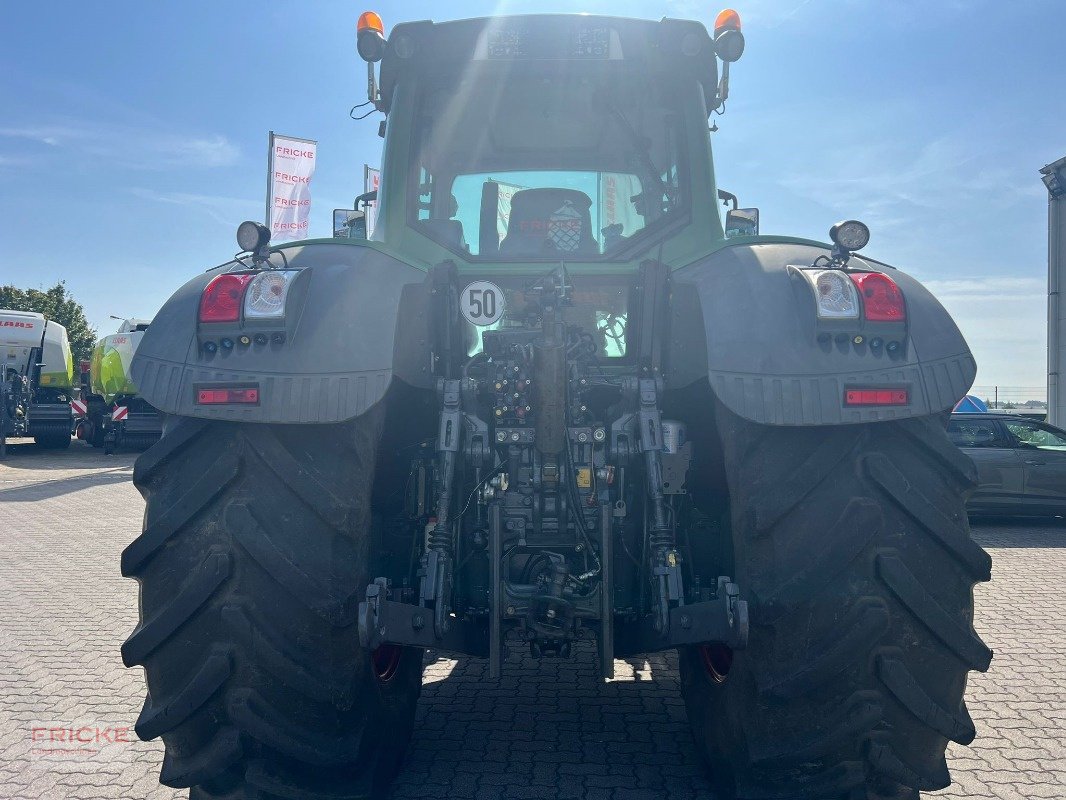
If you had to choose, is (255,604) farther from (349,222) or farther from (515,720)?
(349,222)

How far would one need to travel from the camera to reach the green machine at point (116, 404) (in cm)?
2045

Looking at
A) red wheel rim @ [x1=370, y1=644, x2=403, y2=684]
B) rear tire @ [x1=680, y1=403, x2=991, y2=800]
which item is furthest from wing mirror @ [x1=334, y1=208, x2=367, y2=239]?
rear tire @ [x1=680, y1=403, x2=991, y2=800]

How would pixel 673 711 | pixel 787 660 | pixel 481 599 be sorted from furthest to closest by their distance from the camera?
pixel 673 711 < pixel 481 599 < pixel 787 660

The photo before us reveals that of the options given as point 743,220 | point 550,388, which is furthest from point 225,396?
point 743,220

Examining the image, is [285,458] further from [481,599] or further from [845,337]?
[845,337]

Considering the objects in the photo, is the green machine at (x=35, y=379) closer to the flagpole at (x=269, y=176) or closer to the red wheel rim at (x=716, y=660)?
the flagpole at (x=269, y=176)

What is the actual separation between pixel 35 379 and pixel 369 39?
21358 mm

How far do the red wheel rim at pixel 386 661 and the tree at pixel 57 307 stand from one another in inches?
1970

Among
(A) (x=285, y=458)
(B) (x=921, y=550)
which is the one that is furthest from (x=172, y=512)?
(B) (x=921, y=550)

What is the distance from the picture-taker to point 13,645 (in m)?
5.64

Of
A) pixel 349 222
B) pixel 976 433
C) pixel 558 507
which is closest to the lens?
pixel 558 507

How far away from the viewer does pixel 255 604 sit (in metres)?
2.67

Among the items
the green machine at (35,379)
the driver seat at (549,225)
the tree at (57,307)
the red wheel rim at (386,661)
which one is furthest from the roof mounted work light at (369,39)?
the tree at (57,307)

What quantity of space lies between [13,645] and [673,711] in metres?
4.18
